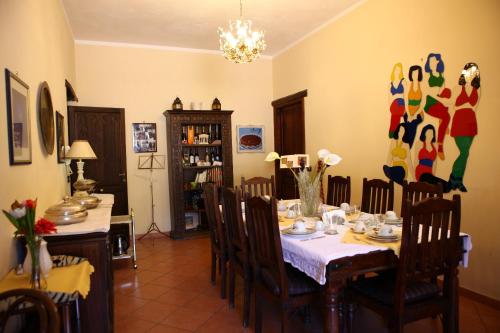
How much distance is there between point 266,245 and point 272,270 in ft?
0.56

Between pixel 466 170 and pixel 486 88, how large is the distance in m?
0.70

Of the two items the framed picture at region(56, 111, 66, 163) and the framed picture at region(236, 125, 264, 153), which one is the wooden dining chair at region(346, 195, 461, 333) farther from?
the framed picture at region(236, 125, 264, 153)

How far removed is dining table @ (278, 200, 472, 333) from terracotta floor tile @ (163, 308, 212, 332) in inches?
39.5

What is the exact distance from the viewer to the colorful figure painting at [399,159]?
3512mm

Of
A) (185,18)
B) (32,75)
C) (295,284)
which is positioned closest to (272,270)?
(295,284)

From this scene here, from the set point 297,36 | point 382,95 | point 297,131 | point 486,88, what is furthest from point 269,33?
point 486,88

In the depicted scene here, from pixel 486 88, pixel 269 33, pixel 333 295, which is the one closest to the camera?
pixel 333 295

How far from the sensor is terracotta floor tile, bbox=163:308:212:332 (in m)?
2.59

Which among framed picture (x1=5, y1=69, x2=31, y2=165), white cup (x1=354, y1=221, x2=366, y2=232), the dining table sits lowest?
the dining table

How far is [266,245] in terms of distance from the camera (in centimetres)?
214

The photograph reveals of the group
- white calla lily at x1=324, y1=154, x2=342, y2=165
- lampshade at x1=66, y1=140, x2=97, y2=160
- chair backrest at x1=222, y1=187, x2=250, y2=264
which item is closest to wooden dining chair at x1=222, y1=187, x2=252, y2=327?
chair backrest at x1=222, y1=187, x2=250, y2=264

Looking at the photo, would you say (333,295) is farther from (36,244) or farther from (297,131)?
(297,131)

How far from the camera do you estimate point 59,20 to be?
12.0 feet

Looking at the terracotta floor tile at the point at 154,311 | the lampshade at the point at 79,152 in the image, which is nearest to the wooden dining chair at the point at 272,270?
the terracotta floor tile at the point at 154,311
